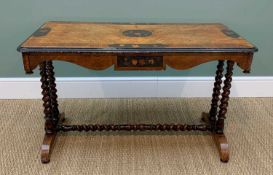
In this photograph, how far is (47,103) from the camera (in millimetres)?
1762

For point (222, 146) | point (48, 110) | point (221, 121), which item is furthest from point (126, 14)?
point (222, 146)

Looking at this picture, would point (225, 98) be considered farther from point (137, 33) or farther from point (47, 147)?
point (47, 147)

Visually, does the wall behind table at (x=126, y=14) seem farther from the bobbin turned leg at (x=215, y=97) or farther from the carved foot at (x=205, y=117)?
the carved foot at (x=205, y=117)

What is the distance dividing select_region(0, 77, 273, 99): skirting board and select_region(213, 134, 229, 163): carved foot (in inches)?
24.6

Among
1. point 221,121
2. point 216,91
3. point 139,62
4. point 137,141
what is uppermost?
point 139,62

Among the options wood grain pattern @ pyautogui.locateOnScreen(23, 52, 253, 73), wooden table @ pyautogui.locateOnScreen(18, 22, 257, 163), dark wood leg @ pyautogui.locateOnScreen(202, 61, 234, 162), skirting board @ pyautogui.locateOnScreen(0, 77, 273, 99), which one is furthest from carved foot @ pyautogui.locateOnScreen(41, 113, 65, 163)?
dark wood leg @ pyautogui.locateOnScreen(202, 61, 234, 162)

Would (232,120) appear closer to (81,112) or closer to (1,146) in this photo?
(81,112)

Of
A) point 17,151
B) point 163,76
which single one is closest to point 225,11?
point 163,76

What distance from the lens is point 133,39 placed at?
5.29 ft

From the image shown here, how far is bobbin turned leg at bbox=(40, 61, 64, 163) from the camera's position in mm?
1722

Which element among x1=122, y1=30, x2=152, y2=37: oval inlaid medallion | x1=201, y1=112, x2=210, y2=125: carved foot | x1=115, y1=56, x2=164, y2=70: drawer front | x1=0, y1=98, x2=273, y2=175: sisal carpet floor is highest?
Answer: x1=122, y1=30, x2=152, y2=37: oval inlaid medallion

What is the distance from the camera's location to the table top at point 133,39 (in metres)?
1.49

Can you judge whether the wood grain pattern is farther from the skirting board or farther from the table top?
the skirting board

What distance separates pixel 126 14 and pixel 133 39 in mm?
638
